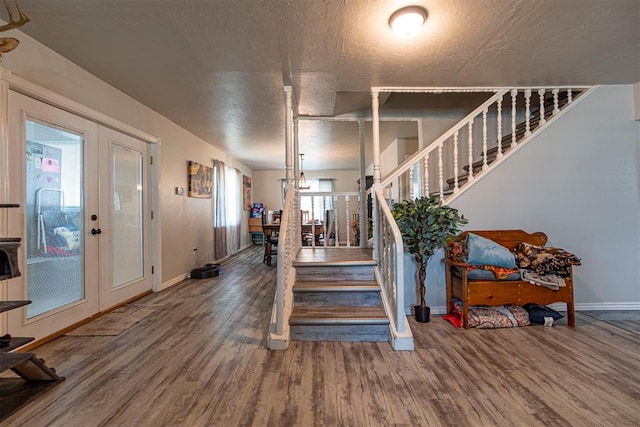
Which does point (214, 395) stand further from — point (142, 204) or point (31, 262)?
point (142, 204)

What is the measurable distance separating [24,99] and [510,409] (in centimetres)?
375

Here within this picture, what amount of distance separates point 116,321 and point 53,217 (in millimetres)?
1097

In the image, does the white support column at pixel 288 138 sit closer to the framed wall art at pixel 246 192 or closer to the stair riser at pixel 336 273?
the stair riser at pixel 336 273

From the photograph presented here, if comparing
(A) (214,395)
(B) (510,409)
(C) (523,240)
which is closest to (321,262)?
(A) (214,395)

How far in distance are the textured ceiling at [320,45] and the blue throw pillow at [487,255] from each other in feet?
5.27

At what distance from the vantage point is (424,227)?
9.22ft

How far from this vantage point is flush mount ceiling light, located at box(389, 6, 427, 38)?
196 cm

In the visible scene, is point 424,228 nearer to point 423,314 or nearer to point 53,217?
point 423,314

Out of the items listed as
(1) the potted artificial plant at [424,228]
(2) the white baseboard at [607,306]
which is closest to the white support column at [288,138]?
(1) the potted artificial plant at [424,228]

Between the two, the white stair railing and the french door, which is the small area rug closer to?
the french door

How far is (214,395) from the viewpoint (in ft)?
5.80

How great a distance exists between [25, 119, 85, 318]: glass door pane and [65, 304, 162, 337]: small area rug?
28 centimetres

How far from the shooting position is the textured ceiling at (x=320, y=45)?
6.50 feet

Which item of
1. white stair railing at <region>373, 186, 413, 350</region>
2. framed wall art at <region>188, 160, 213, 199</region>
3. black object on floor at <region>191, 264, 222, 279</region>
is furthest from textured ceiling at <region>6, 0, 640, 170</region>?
black object on floor at <region>191, 264, 222, 279</region>
